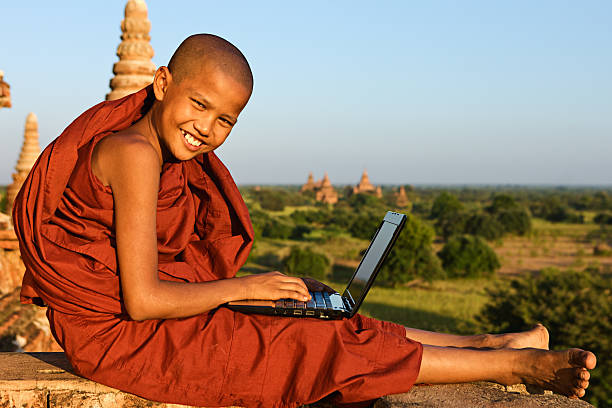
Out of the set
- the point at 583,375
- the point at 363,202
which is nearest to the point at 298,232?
the point at 363,202

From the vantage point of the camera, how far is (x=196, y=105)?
1690 millimetres

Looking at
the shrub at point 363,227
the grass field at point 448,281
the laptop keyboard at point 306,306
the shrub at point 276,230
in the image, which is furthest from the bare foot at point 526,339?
the shrub at point 276,230

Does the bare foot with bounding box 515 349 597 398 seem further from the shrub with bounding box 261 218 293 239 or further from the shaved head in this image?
the shrub with bounding box 261 218 293 239

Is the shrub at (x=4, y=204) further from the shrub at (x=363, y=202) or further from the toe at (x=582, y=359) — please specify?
the shrub at (x=363, y=202)

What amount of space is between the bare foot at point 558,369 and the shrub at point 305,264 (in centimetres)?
2081

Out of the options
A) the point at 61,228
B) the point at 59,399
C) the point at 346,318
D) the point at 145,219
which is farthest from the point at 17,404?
the point at 346,318

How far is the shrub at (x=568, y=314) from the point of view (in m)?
10.4

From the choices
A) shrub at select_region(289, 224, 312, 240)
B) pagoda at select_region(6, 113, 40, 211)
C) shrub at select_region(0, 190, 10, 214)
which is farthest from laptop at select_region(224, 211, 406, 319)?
shrub at select_region(289, 224, 312, 240)

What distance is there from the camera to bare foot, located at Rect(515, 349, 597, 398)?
1.76 meters

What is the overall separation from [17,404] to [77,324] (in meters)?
0.28

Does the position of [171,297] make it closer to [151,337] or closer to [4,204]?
[151,337]

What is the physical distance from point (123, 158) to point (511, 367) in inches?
54.0

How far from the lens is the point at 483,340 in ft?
6.76

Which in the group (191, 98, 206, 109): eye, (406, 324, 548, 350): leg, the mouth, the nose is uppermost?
(191, 98, 206, 109): eye
